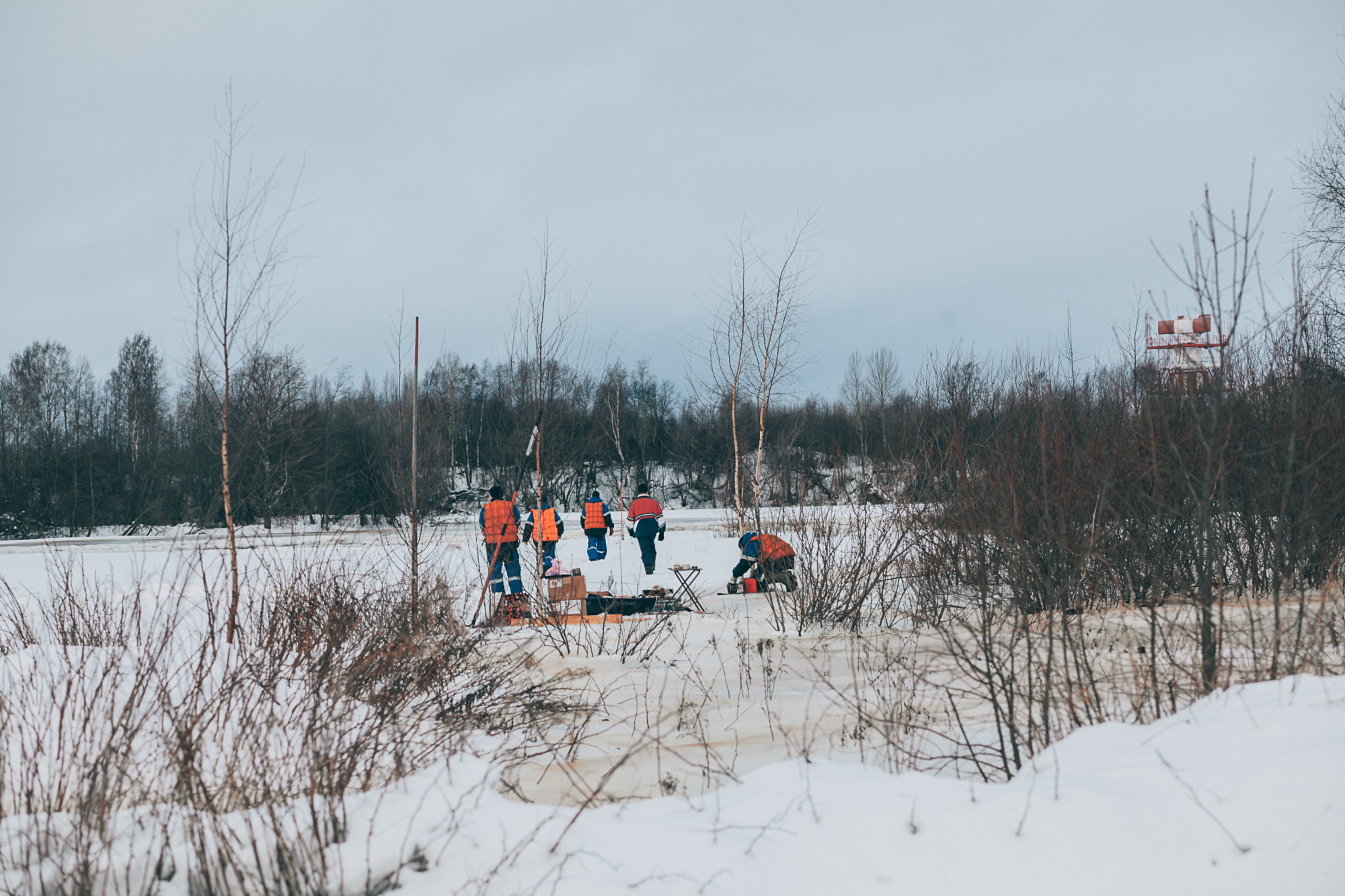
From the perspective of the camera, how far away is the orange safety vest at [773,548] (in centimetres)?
873

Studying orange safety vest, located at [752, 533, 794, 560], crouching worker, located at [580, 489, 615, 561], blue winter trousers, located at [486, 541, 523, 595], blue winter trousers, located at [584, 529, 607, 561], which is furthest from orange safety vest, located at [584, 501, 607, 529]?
orange safety vest, located at [752, 533, 794, 560]

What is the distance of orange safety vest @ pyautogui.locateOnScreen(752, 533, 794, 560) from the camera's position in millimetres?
8727

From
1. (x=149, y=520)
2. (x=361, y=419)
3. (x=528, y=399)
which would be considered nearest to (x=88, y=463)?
(x=149, y=520)

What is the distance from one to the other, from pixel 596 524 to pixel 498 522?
3.80 meters

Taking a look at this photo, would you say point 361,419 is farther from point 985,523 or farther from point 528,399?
point 985,523

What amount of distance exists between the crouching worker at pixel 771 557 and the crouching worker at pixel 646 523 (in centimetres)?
313

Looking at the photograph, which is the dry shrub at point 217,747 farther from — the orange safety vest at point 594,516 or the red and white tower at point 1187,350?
the orange safety vest at point 594,516

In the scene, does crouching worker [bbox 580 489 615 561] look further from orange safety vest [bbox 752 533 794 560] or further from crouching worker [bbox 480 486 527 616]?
orange safety vest [bbox 752 533 794 560]

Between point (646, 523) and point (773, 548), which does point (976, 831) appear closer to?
point (773, 548)

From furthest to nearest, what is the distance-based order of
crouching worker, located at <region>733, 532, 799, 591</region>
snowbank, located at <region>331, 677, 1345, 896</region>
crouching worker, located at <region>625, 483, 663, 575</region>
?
crouching worker, located at <region>625, 483, 663, 575</region> → crouching worker, located at <region>733, 532, 799, 591</region> → snowbank, located at <region>331, 677, 1345, 896</region>

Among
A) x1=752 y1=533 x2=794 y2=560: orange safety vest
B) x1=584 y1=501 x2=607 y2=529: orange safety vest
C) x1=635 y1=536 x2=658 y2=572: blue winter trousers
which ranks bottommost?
x1=635 y1=536 x2=658 y2=572: blue winter trousers

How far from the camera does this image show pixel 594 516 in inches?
521

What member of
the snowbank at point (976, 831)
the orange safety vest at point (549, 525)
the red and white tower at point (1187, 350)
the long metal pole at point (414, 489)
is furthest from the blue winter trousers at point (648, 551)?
the snowbank at point (976, 831)

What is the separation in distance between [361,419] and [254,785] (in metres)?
37.3
